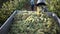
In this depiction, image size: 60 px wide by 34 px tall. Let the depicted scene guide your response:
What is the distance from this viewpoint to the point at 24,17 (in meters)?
8.07

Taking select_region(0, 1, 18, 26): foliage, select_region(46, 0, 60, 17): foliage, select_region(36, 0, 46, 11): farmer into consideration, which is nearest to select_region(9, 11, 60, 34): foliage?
select_region(36, 0, 46, 11): farmer

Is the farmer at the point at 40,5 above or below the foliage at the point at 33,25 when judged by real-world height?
above

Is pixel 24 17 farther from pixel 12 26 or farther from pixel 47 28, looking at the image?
pixel 47 28

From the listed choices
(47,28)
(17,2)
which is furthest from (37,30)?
(17,2)

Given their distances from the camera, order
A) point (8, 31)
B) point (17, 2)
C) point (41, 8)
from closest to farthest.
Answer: point (8, 31)
point (41, 8)
point (17, 2)

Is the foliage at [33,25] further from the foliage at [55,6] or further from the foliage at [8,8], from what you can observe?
the foliage at [8,8]

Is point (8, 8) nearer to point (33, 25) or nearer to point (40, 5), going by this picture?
point (40, 5)

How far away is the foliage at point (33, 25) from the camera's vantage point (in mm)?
6902

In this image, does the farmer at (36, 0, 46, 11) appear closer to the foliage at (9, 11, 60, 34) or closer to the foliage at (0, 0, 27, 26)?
the foliage at (9, 11, 60, 34)

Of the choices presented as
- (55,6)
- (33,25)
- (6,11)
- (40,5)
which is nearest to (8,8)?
(6,11)

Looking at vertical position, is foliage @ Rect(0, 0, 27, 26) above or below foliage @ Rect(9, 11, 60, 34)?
above

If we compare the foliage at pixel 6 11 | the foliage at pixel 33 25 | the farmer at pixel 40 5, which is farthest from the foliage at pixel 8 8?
the farmer at pixel 40 5

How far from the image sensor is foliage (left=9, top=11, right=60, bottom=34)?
6902 mm

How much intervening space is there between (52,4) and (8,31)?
329 centimetres
